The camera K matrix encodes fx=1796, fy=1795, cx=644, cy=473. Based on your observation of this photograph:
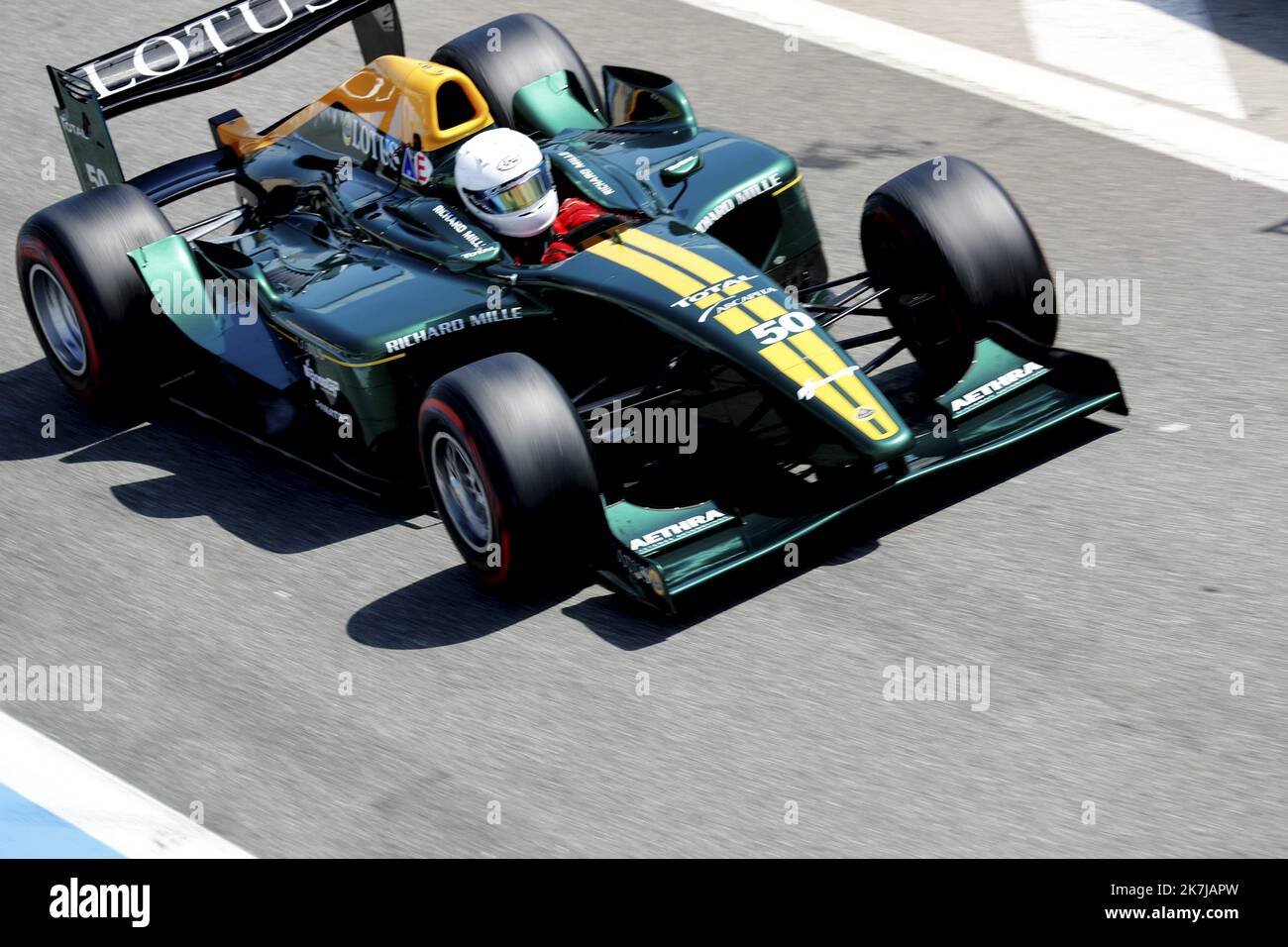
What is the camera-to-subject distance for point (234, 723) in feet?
19.5

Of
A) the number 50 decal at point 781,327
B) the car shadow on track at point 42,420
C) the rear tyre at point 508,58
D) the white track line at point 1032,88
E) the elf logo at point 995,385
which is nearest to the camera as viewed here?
the number 50 decal at point 781,327

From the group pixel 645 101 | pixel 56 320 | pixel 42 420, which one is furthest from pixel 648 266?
pixel 42 420

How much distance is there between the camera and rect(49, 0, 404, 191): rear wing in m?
8.51

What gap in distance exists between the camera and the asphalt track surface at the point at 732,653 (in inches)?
207

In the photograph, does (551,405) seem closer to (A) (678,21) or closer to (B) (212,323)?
(B) (212,323)

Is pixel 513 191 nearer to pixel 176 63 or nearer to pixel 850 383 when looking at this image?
pixel 850 383

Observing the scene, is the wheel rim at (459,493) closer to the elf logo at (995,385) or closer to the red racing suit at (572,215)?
the red racing suit at (572,215)

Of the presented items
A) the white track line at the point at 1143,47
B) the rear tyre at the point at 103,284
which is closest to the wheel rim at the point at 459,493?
the rear tyre at the point at 103,284

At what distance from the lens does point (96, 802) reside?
18.4 feet

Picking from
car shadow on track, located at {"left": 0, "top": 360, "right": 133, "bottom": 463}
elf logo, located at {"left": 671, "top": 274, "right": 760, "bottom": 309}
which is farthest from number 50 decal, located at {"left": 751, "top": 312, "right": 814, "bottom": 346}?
car shadow on track, located at {"left": 0, "top": 360, "right": 133, "bottom": 463}

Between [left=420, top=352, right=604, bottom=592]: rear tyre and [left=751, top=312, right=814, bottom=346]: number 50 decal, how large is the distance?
73cm

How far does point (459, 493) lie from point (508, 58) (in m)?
Answer: 3.46

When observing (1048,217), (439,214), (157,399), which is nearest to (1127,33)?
(1048,217)

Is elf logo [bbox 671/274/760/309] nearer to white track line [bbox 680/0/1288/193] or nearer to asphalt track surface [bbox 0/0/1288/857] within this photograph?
asphalt track surface [bbox 0/0/1288/857]
